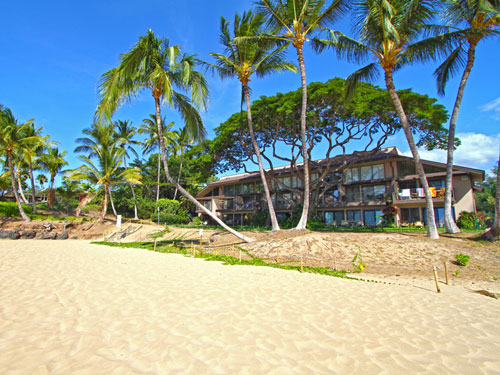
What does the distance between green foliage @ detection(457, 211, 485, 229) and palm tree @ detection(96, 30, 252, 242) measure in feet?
62.8

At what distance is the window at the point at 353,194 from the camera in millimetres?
26656

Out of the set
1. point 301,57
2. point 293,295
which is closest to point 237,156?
point 301,57

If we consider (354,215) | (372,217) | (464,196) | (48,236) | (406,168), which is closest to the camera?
(464,196)

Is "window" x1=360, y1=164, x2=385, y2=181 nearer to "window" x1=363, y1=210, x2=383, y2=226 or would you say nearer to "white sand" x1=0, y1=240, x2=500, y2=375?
"window" x1=363, y1=210, x2=383, y2=226

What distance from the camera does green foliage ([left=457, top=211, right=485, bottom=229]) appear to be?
19.3 meters

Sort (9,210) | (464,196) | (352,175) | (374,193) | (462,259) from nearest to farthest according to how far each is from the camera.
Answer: (462,259) → (464,196) → (374,193) → (9,210) → (352,175)

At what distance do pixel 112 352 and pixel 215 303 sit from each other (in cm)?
229

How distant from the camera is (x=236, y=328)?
404 centimetres

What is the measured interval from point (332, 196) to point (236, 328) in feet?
84.4

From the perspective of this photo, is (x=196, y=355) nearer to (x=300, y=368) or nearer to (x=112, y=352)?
(x=112, y=352)

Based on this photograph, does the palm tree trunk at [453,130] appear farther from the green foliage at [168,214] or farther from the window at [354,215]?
the green foliage at [168,214]

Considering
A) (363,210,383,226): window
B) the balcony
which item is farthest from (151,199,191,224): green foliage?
the balcony

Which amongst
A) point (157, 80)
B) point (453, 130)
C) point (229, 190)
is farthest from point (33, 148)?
point (453, 130)

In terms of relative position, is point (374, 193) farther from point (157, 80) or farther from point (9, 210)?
point (9, 210)
